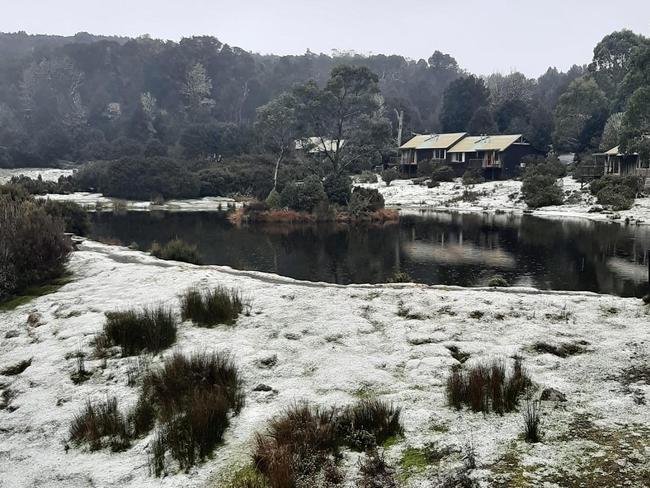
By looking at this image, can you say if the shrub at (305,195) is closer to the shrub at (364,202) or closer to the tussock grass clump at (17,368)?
the shrub at (364,202)

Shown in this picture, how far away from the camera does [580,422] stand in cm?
530

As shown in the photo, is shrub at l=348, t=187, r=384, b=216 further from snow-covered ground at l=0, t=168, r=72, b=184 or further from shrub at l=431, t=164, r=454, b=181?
snow-covered ground at l=0, t=168, r=72, b=184

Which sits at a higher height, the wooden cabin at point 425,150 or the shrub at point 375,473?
the wooden cabin at point 425,150

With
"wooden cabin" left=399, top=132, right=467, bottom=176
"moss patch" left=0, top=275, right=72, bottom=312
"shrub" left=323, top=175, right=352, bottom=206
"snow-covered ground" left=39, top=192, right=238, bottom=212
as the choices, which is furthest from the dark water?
"wooden cabin" left=399, top=132, right=467, bottom=176

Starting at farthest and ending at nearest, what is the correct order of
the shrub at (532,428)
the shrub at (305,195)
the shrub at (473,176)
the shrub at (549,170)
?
the shrub at (473,176) < the shrub at (549,170) < the shrub at (305,195) < the shrub at (532,428)

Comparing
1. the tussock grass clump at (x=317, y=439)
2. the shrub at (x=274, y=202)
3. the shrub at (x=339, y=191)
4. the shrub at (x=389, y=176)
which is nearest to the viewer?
the tussock grass clump at (x=317, y=439)

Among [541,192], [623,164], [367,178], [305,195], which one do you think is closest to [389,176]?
[367,178]

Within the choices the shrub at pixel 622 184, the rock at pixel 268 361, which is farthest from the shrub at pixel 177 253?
the shrub at pixel 622 184

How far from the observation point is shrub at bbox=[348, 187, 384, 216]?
36.1 m

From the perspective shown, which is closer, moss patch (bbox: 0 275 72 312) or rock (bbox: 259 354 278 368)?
rock (bbox: 259 354 278 368)

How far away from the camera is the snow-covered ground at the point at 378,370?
4871mm

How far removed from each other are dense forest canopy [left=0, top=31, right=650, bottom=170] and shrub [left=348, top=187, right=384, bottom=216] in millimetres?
8161

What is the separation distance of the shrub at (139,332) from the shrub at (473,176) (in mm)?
49668

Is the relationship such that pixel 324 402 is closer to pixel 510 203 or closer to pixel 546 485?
pixel 546 485
